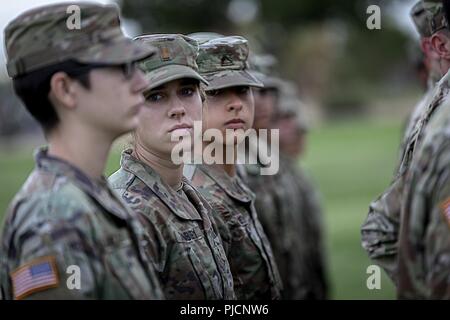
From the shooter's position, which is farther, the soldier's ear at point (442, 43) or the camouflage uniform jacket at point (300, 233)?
the camouflage uniform jacket at point (300, 233)

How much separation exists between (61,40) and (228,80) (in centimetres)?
185

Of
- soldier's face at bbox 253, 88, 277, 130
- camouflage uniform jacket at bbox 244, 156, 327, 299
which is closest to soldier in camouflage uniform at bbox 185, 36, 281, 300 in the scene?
camouflage uniform jacket at bbox 244, 156, 327, 299

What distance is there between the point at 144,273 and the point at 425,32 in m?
2.64

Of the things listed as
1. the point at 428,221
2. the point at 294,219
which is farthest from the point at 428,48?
the point at 294,219

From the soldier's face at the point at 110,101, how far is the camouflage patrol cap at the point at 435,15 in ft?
6.98

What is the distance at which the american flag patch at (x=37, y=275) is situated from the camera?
2.83 m

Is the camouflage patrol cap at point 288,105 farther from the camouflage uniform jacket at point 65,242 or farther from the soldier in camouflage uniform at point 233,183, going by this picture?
the camouflage uniform jacket at point 65,242

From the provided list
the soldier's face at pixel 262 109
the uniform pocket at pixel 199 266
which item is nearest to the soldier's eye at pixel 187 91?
the uniform pocket at pixel 199 266

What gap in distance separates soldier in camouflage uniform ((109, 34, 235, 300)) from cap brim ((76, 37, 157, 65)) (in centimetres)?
70

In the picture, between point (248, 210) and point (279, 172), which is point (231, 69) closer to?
point (248, 210)

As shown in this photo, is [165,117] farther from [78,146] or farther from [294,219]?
[294,219]

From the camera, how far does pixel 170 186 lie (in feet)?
13.2

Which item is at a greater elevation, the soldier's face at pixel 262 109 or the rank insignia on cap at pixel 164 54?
the soldier's face at pixel 262 109
